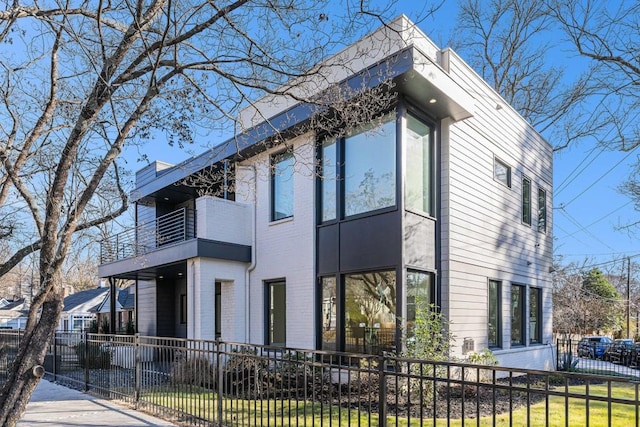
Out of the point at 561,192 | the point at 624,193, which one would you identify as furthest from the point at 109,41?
the point at 561,192

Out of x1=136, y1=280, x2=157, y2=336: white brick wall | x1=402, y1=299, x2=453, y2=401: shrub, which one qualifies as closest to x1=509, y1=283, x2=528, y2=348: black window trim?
x1=402, y1=299, x2=453, y2=401: shrub

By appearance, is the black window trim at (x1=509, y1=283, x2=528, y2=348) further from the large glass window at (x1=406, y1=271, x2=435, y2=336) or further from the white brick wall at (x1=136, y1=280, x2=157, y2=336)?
the white brick wall at (x1=136, y1=280, x2=157, y2=336)

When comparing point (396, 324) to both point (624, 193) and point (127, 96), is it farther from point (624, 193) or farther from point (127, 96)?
point (624, 193)

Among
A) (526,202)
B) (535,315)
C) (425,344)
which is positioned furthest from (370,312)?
(535,315)

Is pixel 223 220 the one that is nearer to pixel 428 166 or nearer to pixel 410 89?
pixel 428 166

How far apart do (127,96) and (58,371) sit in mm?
7979

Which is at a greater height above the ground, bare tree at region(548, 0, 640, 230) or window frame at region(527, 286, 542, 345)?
bare tree at region(548, 0, 640, 230)

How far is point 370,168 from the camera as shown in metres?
10.3

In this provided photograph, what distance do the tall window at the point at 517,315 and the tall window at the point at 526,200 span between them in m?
2.07

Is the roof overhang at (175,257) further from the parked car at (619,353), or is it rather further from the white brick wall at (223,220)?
the parked car at (619,353)

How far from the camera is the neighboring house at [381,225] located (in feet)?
31.8

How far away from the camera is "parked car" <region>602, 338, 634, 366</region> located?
18.2 metres

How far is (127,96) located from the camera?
23.5ft

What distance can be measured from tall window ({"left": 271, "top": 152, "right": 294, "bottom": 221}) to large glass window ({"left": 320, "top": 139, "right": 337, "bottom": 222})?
1.25m
